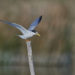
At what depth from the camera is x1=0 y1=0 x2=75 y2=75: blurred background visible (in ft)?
36.2

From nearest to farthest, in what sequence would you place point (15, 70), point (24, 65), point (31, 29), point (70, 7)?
1. point (31, 29)
2. point (15, 70)
3. point (24, 65)
4. point (70, 7)

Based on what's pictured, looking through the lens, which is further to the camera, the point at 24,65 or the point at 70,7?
the point at 70,7

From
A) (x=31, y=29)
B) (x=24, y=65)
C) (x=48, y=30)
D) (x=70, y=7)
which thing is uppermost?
(x=70, y=7)

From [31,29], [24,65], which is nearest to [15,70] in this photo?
[24,65]

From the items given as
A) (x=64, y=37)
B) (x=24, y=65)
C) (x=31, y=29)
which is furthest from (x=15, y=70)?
(x=31, y=29)

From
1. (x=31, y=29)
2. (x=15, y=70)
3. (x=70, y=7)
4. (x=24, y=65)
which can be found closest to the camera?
(x=31, y=29)

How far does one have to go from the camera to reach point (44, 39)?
36.4ft

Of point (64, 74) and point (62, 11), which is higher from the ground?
point (62, 11)

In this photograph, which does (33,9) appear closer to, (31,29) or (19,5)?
(19,5)

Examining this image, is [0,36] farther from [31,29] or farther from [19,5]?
[31,29]

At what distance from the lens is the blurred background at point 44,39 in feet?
36.2

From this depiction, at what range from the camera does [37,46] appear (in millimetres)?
11180

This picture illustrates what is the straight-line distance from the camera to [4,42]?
11398 mm

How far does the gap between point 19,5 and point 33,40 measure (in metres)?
1.09
